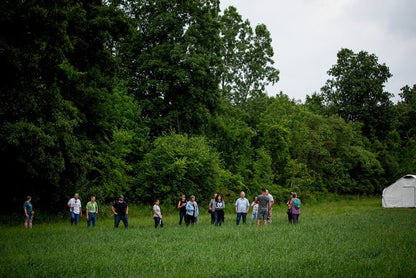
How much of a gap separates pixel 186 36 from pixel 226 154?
14.8 metres

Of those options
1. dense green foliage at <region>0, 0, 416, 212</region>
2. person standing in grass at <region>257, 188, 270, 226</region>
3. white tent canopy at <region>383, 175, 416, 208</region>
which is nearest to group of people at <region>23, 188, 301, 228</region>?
person standing in grass at <region>257, 188, 270, 226</region>

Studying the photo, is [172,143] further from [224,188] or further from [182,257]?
[182,257]

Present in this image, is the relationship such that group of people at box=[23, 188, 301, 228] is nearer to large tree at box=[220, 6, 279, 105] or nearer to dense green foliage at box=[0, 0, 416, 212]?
dense green foliage at box=[0, 0, 416, 212]

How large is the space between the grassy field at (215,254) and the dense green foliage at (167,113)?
8.59m

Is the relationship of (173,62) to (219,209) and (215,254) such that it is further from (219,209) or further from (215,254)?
(215,254)

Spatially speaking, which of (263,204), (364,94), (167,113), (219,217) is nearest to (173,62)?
(167,113)

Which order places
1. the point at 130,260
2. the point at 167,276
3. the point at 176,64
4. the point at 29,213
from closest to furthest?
1. the point at 167,276
2. the point at 130,260
3. the point at 29,213
4. the point at 176,64

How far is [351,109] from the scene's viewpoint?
59.4 m

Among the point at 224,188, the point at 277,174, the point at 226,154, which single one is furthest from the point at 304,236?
the point at 277,174

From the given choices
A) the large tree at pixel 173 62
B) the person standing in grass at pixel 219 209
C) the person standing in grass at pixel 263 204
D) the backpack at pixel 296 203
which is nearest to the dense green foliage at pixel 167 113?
the large tree at pixel 173 62

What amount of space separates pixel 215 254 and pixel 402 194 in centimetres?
3716

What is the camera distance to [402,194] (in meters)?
41.3

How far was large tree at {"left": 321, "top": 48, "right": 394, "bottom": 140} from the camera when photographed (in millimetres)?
59438

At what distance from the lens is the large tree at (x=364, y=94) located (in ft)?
195
